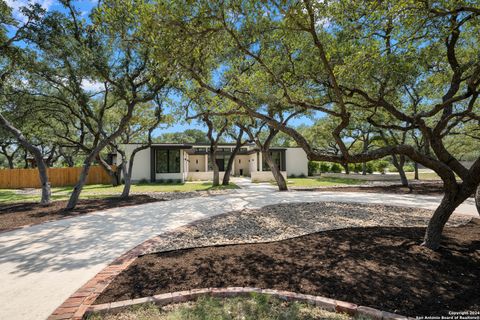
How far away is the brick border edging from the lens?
2215 mm

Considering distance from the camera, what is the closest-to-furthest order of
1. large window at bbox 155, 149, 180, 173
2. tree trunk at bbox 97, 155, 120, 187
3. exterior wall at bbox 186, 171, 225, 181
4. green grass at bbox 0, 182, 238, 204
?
green grass at bbox 0, 182, 238, 204 < tree trunk at bbox 97, 155, 120, 187 < large window at bbox 155, 149, 180, 173 < exterior wall at bbox 186, 171, 225, 181

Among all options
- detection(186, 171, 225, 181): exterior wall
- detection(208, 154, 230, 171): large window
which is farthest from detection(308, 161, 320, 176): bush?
detection(186, 171, 225, 181): exterior wall

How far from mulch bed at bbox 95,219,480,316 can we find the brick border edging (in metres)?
0.12

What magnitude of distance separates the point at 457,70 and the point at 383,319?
4894mm

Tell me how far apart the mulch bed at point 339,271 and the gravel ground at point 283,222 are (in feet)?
1.44

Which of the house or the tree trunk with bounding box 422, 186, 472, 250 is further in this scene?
the house

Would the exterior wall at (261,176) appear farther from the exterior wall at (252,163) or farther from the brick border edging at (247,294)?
the brick border edging at (247,294)

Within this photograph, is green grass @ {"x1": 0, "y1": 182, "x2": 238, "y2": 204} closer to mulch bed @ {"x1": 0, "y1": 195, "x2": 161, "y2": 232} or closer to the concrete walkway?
mulch bed @ {"x1": 0, "y1": 195, "x2": 161, "y2": 232}

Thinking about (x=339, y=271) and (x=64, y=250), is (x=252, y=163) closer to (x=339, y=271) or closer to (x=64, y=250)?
(x=64, y=250)

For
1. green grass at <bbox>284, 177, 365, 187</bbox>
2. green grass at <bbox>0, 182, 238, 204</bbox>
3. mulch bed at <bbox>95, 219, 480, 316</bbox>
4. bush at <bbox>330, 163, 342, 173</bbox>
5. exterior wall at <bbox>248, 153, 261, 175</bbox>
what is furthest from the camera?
bush at <bbox>330, 163, 342, 173</bbox>

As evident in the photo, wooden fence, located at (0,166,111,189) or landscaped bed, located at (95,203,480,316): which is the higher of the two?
wooden fence, located at (0,166,111,189)

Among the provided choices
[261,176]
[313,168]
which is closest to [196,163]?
[261,176]

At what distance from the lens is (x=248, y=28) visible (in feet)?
15.8

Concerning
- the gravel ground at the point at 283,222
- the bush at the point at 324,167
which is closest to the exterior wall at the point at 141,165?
the gravel ground at the point at 283,222
